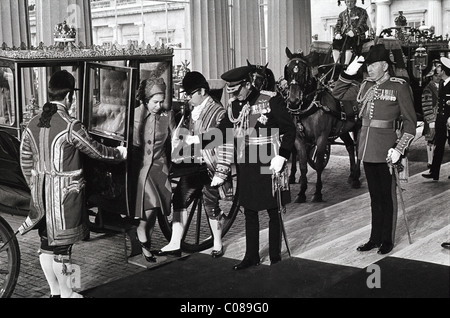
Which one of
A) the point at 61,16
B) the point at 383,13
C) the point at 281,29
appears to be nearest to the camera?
the point at 61,16

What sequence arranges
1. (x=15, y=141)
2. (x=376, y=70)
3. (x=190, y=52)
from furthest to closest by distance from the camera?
1. (x=190, y=52)
2. (x=376, y=70)
3. (x=15, y=141)

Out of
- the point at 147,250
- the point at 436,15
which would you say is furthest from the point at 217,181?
the point at 436,15

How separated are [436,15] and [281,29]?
11845 mm

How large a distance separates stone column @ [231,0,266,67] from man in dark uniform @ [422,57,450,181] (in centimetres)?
384

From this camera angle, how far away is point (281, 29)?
12.6 meters

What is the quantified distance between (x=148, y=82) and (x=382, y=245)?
7.89 feet

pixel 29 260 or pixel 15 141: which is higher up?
pixel 15 141

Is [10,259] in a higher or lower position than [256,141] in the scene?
lower

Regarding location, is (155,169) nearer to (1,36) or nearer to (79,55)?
(79,55)

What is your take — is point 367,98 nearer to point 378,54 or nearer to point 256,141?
point 378,54

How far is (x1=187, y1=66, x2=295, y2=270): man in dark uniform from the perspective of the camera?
5.38m

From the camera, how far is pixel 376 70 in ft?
19.1

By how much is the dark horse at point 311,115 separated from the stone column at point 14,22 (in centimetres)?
330
